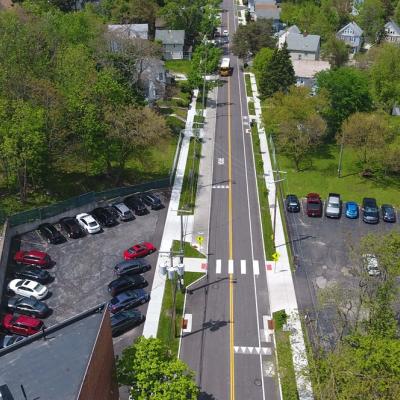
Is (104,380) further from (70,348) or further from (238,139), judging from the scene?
(238,139)

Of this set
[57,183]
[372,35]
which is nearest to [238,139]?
[57,183]

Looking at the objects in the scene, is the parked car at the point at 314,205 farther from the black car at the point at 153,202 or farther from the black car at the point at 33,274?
the black car at the point at 33,274

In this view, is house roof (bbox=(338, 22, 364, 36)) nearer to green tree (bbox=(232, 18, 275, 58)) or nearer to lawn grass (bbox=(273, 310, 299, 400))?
green tree (bbox=(232, 18, 275, 58))

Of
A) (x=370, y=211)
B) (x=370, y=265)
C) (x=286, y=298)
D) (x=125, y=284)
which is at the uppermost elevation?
(x=370, y=265)

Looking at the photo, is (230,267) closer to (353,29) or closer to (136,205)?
(136,205)

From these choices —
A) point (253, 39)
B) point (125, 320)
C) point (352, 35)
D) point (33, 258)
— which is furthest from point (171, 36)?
point (125, 320)

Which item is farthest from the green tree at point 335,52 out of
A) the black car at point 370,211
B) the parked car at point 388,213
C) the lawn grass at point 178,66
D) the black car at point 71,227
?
the black car at point 71,227
